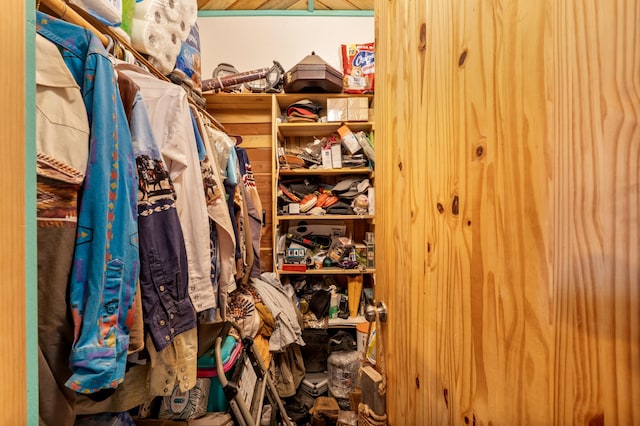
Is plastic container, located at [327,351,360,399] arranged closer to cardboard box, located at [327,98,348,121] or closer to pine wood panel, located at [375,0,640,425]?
pine wood panel, located at [375,0,640,425]

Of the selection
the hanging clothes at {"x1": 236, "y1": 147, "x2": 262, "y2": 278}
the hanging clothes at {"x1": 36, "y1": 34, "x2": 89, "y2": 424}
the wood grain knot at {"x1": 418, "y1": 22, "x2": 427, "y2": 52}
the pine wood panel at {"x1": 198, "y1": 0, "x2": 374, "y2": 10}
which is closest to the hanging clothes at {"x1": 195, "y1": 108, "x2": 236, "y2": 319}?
the hanging clothes at {"x1": 236, "y1": 147, "x2": 262, "y2": 278}

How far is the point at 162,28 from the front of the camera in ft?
3.70

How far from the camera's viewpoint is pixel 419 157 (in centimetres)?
58

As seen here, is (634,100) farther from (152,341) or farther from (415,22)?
(152,341)

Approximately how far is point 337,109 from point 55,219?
195 centimetres

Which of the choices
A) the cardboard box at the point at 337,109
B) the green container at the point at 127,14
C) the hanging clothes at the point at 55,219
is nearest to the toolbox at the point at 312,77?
the cardboard box at the point at 337,109

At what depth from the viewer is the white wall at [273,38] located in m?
2.43

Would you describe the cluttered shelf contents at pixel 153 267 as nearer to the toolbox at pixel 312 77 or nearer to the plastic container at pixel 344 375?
the plastic container at pixel 344 375

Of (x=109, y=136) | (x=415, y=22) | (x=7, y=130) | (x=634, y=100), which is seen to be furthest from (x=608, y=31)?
(x=109, y=136)

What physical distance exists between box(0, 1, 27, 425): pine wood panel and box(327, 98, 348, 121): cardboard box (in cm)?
196

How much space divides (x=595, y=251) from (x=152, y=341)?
34.8 inches

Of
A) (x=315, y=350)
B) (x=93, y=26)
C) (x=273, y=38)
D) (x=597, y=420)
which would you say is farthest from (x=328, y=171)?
(x=597, y=420)

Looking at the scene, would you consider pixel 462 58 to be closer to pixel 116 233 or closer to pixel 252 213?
pixel 116 233

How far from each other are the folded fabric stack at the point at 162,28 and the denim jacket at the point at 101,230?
491 mm
